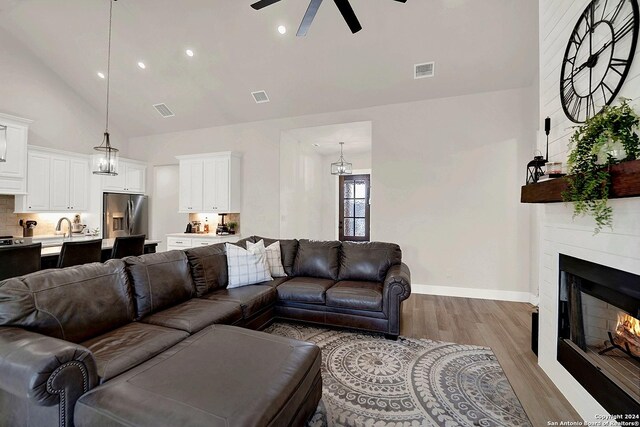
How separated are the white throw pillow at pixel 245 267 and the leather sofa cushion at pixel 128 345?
1.11 meters

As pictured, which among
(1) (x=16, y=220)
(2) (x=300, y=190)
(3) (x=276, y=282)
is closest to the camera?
(3) (x=276, y=282)

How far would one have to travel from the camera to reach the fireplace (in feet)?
5.00

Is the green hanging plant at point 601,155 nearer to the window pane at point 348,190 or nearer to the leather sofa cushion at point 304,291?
the leather sofa cushion at point 304,291

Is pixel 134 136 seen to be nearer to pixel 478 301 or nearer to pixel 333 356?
pixel 333 356

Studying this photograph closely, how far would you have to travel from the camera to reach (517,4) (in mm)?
3166

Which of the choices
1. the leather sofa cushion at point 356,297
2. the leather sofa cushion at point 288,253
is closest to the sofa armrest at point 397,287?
the leather sofa cushion at point 356,297

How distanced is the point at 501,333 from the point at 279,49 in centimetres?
465

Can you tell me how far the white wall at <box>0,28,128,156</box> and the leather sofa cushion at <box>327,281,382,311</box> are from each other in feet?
20.1

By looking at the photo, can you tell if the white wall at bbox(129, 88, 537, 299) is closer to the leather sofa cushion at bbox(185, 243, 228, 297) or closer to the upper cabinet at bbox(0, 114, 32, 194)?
the leather sofa cushion at bbox(185, 243, 228, 297)

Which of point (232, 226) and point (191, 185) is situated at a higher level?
point (191, 185)

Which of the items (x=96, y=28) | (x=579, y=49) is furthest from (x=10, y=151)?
(x=579, y=49)

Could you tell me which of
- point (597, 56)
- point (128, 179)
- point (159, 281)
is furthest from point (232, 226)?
point (597, 56)

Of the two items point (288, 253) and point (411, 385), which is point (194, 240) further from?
point (411, 385)

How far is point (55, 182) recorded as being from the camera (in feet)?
17.1
